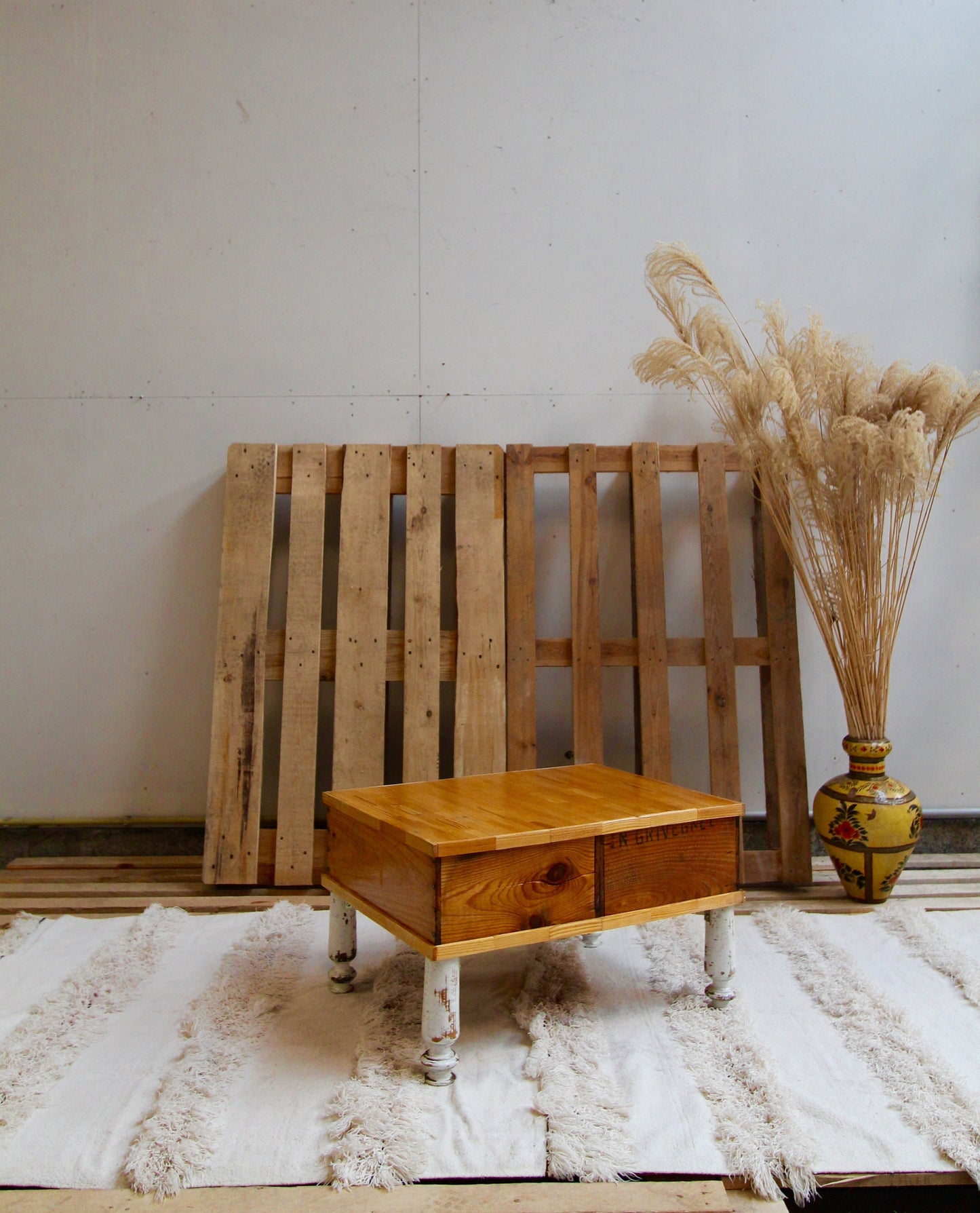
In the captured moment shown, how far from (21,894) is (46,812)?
43 centimetres

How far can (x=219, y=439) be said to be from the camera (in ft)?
10.2

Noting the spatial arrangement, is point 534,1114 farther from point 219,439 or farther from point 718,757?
point 219,439

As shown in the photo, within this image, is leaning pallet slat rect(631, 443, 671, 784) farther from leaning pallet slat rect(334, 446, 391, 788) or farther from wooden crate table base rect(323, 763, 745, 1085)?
leaning pallet slat rect(334, 446, 391, 788)

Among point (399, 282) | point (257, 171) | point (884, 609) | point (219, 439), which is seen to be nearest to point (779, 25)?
point (399, 282)

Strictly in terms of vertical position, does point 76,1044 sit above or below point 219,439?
Result: below

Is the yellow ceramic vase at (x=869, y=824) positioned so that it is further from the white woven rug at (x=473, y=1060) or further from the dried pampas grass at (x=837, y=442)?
the white woven rug at (x=473, y=1060)

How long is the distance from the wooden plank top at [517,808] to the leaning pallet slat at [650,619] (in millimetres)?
614

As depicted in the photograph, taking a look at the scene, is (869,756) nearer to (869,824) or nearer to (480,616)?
(869,824)

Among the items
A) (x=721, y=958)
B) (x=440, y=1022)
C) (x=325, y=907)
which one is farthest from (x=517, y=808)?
(x=325, y=907)

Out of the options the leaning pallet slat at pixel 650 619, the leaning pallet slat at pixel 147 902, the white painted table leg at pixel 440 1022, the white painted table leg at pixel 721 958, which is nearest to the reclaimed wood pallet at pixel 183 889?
the leaning pallet slat at pixel 147 902

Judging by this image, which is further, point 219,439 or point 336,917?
point 219,439

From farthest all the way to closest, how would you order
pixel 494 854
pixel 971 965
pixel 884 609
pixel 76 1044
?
pixel 884 609 < pixel 971 965 < pixel 76 1044 < pixel 494 854

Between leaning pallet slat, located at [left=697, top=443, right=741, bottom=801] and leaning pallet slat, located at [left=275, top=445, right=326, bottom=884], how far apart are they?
1.35 metres

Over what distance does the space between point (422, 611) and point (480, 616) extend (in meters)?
0.20
